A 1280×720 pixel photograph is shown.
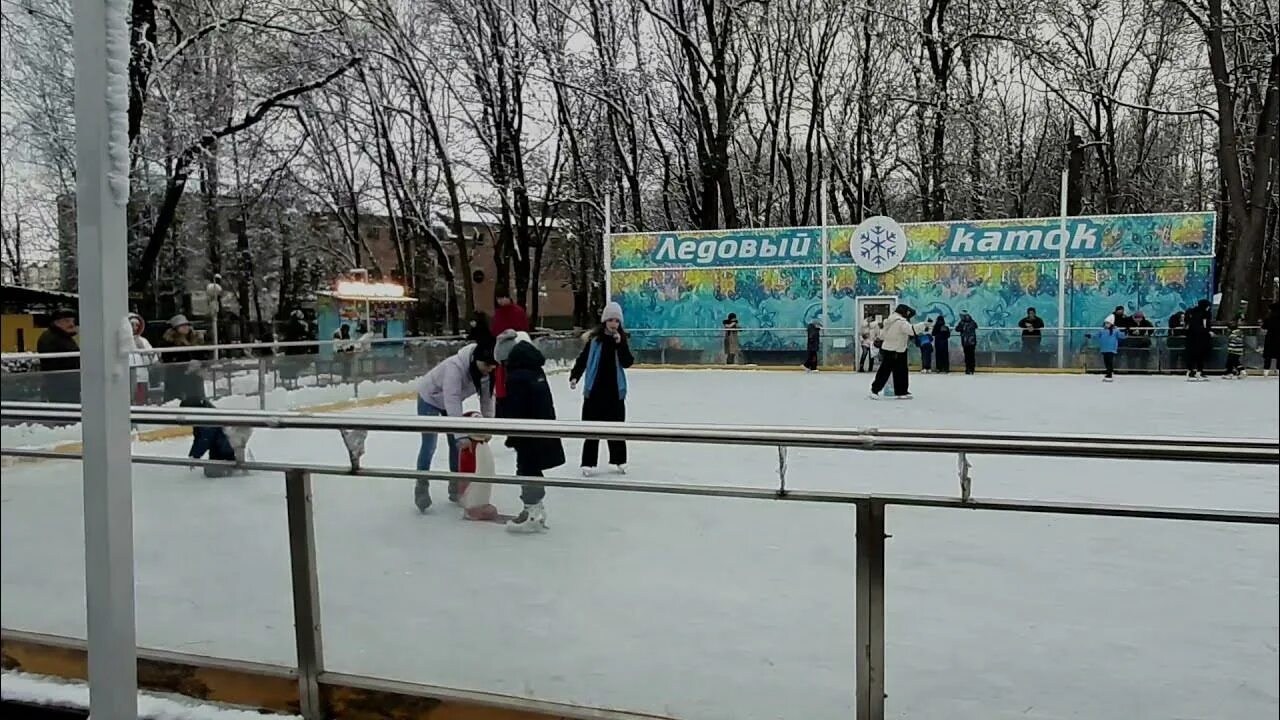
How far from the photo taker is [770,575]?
164cm

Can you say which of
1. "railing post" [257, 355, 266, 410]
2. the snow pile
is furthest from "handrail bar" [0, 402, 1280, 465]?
the snow pile

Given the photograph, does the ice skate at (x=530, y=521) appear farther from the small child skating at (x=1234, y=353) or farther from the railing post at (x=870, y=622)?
the small child skating at (x=1234, y=353)

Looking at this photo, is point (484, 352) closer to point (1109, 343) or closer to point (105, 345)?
point (105, 345)

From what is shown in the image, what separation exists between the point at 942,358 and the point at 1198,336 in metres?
0.38

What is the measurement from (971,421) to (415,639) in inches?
44.0

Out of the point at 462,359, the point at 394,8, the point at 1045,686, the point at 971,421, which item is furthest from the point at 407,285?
the point at 1045,686

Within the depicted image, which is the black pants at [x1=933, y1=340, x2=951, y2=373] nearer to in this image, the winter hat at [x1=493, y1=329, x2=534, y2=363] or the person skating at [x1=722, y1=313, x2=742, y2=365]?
the person skating at [x1=722, y1=313, x2=742, y2=365]

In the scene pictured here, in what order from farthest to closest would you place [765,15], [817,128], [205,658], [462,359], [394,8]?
[462,359], [394,8], [205,658], [765,15], [817,128]

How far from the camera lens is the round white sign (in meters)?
1.56

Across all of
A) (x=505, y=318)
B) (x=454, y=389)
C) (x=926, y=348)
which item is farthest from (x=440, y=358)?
(x=926, y=348)

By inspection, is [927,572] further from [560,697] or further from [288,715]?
[288,715]

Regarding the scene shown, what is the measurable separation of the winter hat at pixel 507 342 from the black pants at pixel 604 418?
0.22 m

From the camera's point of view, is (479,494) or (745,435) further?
(479,494)

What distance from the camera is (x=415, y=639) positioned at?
174 cm
